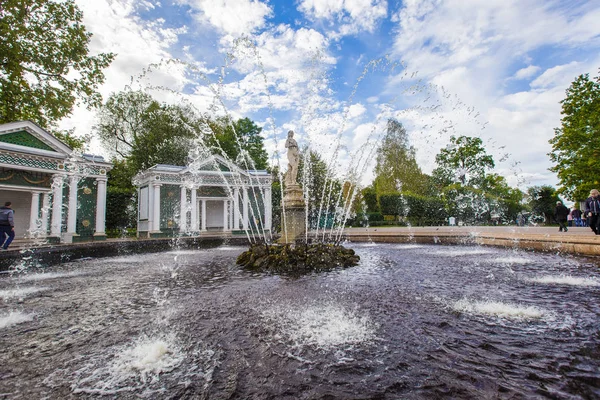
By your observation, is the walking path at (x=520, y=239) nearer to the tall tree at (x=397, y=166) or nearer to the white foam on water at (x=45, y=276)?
the white foam on water at (x=45, y=276)

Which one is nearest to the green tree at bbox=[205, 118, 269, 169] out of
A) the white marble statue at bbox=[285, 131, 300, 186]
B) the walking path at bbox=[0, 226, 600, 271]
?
the walking path at bbox=[0, 226, 600, 271]

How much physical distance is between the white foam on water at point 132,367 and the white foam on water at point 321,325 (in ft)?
3.54

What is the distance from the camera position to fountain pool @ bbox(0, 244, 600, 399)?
6.57ft

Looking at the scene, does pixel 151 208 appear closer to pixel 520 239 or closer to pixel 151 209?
pixel 151 209

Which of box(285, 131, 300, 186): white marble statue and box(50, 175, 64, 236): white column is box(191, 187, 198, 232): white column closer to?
box(50, 175, 64, 236): white column

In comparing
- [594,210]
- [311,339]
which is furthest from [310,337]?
[594,210]

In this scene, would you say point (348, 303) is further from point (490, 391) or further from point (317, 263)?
point (317, 263)

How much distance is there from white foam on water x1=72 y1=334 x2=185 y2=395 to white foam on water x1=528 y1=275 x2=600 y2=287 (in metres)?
5.72

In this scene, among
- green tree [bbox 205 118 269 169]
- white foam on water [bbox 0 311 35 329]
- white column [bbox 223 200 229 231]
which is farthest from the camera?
green tree [bbox 205 118 269 169]

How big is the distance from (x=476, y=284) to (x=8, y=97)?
24.0m

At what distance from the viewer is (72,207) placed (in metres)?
17.5

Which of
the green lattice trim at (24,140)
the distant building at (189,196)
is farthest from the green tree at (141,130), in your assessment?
the green lattice trim at (24,140)

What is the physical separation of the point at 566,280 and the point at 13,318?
8308 mm

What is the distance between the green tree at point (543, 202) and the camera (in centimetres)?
3425
